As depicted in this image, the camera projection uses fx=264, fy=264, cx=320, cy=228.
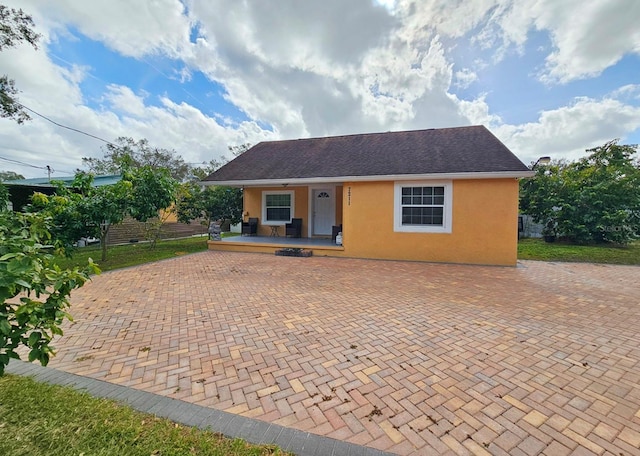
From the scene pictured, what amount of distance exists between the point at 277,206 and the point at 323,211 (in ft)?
8.20

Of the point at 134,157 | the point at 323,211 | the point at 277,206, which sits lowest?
the point at 323,211

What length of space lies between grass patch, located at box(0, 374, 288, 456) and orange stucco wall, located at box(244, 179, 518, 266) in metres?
8.63

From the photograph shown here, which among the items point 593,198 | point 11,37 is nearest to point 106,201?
point 11,37

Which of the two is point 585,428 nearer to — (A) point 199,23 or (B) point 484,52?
(B) point 484,52

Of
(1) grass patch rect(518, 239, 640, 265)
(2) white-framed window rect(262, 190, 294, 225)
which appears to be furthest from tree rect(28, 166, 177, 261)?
(1) grass patch rect(518, 239, 640, 265)

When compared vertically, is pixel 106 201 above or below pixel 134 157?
below

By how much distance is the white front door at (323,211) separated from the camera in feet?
43.8

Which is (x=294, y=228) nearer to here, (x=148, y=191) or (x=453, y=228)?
(x=148, y=191)

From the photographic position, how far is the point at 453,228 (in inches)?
370

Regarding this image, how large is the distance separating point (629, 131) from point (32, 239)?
25.3m

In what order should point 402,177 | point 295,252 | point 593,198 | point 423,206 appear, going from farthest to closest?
point 593,198, point 295,252, point 423,206, point 402,177

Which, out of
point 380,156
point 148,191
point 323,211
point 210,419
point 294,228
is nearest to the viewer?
point 210,419

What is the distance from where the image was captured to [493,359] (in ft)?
10.6

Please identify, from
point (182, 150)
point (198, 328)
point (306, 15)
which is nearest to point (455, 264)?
point (198, 328)
